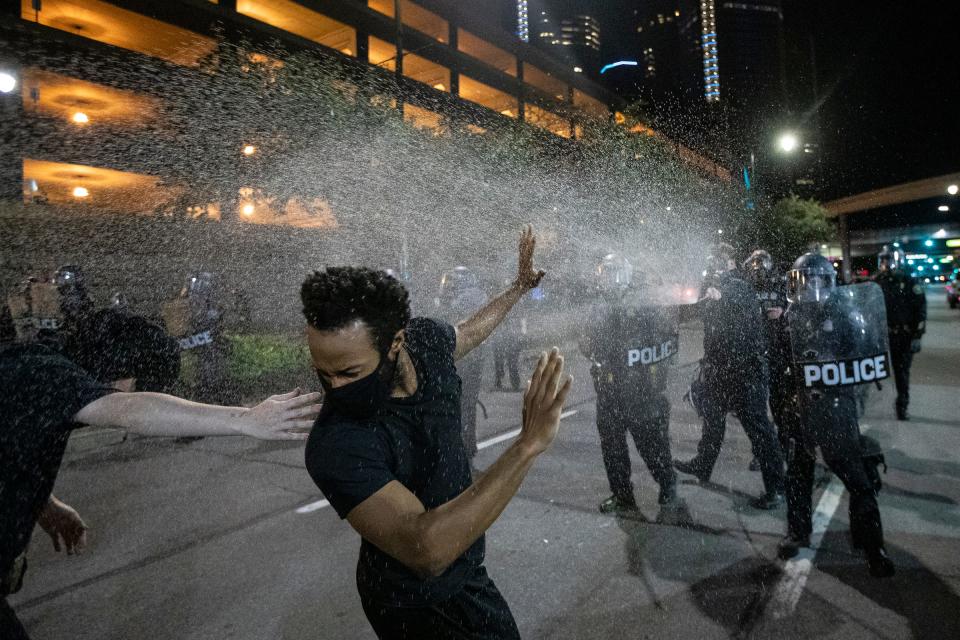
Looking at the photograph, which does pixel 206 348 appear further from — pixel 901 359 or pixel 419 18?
pixel 419 18

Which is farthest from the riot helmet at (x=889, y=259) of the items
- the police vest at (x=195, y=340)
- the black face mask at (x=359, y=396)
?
the police vest at (x=195, y=340)

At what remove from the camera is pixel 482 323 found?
107 inches

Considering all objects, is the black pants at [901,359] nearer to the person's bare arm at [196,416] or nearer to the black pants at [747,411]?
the black pants at [747,411]

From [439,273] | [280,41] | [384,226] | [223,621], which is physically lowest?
[223,621]

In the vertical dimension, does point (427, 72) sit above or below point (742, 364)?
above

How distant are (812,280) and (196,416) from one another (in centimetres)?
331

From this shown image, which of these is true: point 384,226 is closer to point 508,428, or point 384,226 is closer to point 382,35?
point 508,428

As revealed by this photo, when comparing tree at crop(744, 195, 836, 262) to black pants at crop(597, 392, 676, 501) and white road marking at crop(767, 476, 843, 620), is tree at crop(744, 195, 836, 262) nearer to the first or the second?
white road marking at crop(767, 476, 843, 620)

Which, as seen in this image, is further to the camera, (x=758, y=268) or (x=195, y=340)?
(x=195, y=340)

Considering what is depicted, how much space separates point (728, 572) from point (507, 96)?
123 ft

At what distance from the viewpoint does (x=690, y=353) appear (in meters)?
13.8

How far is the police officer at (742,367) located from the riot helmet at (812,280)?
0.85 meters

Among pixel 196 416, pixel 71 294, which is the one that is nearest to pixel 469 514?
pixel 196 416

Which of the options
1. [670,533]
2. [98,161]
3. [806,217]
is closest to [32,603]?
[670,533]
